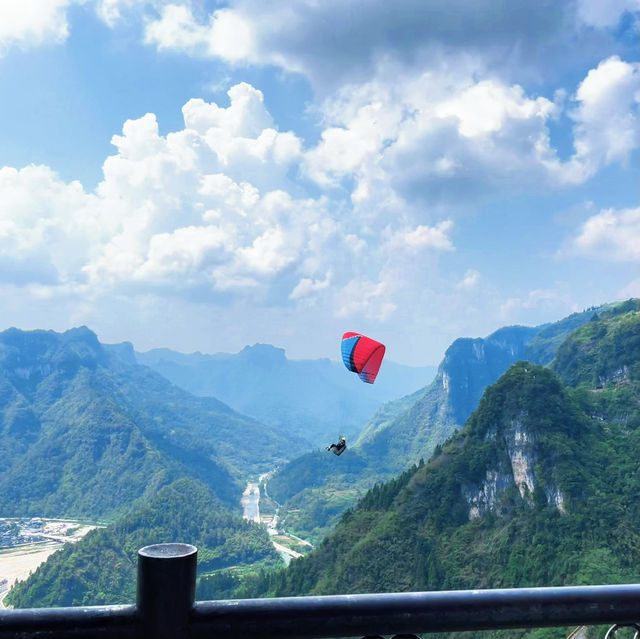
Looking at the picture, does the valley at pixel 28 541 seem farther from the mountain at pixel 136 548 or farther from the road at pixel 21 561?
the mountain at pixel 136 548

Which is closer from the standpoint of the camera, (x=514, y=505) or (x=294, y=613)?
(x=294, y=613)

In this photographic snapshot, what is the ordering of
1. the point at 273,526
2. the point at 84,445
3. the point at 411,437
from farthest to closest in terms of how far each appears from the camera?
the point at 411,437 < the point at 84,445 < the point at 273,526

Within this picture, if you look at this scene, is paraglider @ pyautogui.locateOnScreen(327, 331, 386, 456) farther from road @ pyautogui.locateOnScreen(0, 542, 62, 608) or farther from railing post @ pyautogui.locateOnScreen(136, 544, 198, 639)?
road @ pyautogui.locateOnScreen(0, 542, 62, 608)

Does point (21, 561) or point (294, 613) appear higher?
point (294, 613)

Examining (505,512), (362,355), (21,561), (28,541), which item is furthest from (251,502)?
(362,355)

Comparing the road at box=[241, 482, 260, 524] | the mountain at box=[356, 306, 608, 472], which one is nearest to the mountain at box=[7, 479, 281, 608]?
the road at box=[241, 482, 260, 524]

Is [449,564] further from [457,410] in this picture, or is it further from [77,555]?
[457,410]

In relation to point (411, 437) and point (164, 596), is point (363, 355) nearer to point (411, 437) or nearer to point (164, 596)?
point (164, 596)
